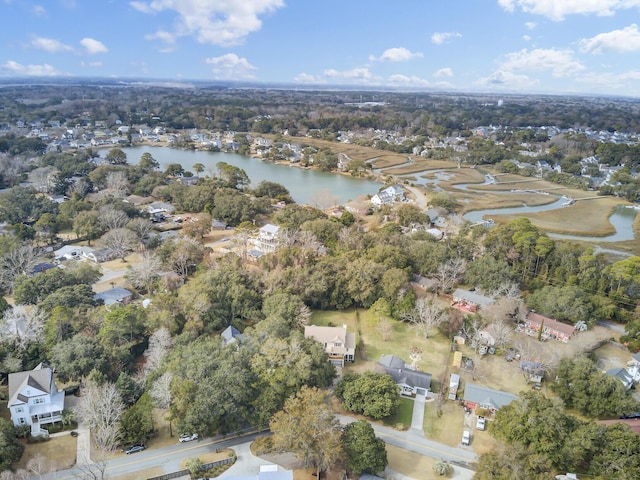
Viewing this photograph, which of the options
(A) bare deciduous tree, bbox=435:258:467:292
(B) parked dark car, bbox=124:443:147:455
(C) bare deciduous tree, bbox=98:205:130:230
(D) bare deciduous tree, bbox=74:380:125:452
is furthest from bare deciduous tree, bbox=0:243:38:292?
(A) bare deciduous tree, bbox=435:258:467:292

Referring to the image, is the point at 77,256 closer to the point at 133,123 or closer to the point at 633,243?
the point at 633,243

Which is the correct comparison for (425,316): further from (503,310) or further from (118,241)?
(118,241)

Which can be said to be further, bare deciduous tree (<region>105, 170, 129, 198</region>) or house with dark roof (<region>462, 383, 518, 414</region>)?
bare deciduous tree (<region>105, 170, 129, 198</region>)

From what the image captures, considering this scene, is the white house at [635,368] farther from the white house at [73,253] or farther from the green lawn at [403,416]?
the white house at [73,253]

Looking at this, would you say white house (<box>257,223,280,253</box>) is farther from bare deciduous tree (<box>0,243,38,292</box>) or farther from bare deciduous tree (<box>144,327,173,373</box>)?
bare deciduous tree (<box>0,243,38,292</box>)

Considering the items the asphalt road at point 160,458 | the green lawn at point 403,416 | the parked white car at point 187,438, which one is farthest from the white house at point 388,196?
the parked white car at point 187,438

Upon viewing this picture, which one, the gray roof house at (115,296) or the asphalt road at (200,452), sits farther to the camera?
the gray roof house at (115,296)
